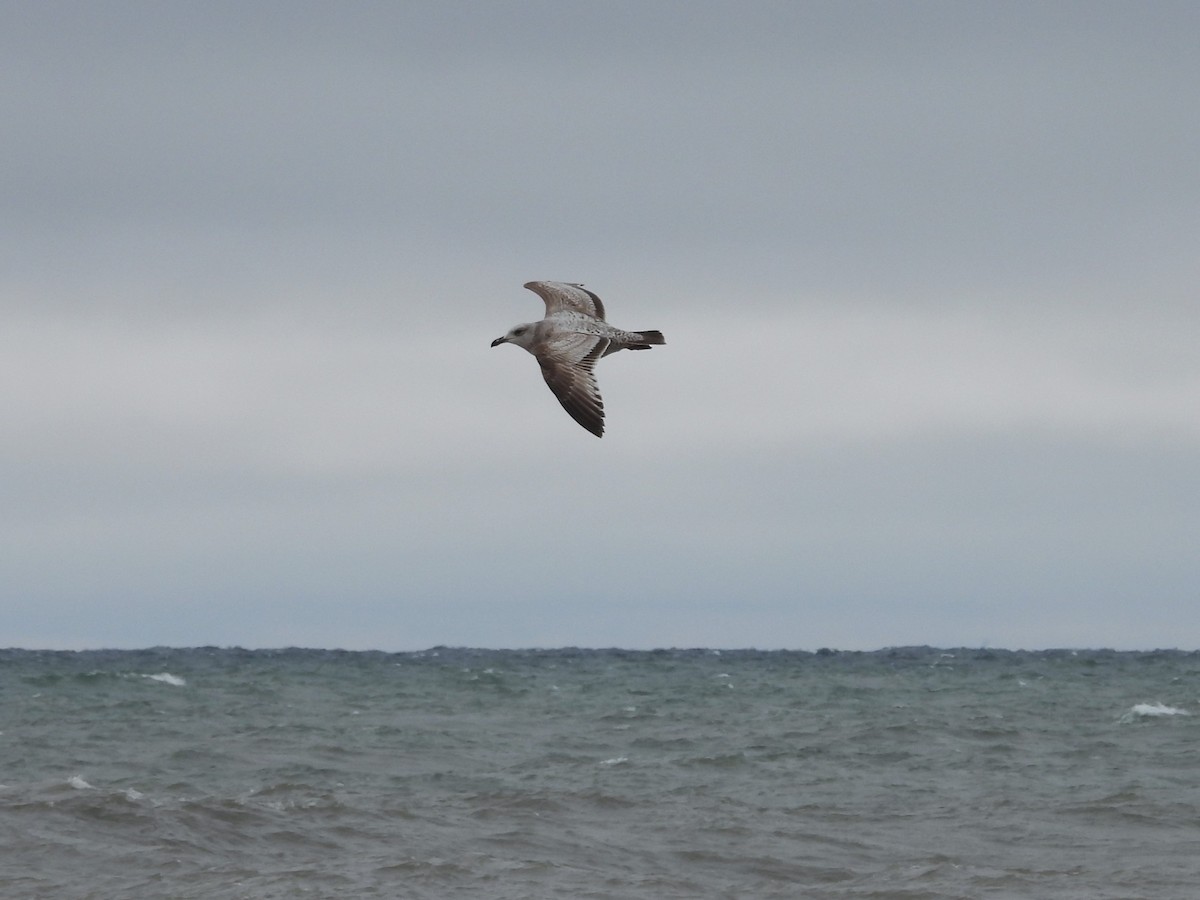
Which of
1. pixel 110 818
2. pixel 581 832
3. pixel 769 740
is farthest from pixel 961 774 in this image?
pixel 110 818

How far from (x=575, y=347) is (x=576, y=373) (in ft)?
1.67

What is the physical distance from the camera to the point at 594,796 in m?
18.0

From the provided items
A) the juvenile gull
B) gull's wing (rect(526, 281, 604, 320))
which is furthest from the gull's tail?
gull's wing (rect(526, 281, 604, 320))

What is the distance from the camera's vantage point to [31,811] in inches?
619

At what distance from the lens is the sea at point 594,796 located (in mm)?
13703

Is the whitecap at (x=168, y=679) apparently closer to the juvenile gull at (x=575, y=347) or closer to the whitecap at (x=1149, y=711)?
the whitecap at (x=1149, y=711)

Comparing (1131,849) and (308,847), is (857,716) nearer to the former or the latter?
(1131,849)

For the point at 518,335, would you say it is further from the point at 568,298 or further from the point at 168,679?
the point at 168,679

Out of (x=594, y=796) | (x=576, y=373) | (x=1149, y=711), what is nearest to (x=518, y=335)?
(x=576, y=373)

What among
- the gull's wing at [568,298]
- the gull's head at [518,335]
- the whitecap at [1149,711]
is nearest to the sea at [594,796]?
the whitecap at [1149,711]

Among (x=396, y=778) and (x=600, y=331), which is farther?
(x=396, y=778)

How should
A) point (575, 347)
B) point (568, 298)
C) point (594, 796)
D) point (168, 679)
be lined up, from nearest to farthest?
point (575, 347)
point (568, 298)
point (594, 796)
point (168, 679)

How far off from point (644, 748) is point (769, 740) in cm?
223

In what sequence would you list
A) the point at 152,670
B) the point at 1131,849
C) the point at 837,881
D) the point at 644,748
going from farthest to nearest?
1. the point at 152,670
2. the point at 644,748
3. the point at 1131,849
4. the point at 837,881
